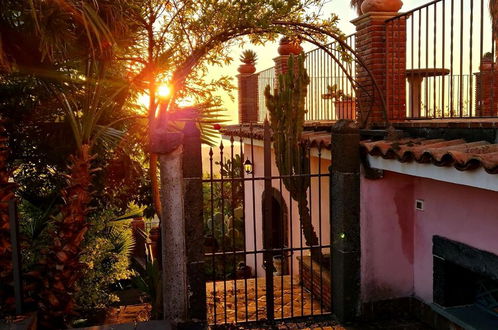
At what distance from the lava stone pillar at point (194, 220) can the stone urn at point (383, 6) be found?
3083 millimetres

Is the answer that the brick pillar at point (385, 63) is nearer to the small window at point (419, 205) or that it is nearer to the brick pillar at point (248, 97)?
the small window at point (419, 205)

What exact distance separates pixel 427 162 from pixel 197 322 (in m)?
3.20

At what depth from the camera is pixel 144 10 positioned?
7.38 m

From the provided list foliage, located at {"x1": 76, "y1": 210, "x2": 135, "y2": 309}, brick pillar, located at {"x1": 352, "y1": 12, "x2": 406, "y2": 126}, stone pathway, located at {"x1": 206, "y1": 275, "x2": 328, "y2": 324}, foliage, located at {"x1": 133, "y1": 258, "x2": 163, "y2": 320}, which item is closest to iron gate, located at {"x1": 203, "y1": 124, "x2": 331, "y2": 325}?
stone pathway, located at {"x1": 206, "y1": 275, "x2": 328, "y2": 324}

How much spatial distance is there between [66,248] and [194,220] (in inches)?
65.3

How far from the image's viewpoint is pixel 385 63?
6.39m

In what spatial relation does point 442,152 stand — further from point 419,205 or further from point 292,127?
point 292,127

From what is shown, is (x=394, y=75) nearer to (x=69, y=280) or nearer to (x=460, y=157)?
(x=460, y=157)

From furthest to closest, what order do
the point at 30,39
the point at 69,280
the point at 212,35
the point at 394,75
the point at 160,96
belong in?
the point at 160,96
the point at 212,35
the point at 394,75
the point at 69,280
the point at 30,39

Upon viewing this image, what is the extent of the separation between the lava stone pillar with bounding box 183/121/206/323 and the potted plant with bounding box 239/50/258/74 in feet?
30.0

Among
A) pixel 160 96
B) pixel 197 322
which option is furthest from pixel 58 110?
pixel 197 322

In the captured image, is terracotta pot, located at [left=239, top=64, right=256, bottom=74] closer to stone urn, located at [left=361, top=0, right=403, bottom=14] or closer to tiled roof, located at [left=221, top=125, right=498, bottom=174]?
stone urn, located at [left=361, top=0, right=403, bottom=14]

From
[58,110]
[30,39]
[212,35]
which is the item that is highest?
[212,35]

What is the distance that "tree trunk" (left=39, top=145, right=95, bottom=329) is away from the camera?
18.5 feet
